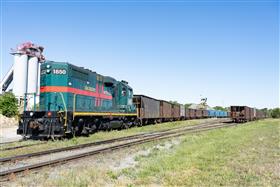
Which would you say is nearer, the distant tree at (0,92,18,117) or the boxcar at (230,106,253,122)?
the distant tree at (0,92,18,117)

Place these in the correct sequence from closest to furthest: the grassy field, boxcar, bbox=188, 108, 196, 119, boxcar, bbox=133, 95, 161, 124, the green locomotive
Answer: the grassy field → the green locomotive → boxcar, bbox=133, 95, 161, 124 → boxcar, bbox=188, 108, 196, 119

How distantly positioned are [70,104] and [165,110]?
24208 millimetres

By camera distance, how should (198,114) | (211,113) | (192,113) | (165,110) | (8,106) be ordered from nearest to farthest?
(8,106)
(165,110)
(192,113)
(198,114)
(211,113)

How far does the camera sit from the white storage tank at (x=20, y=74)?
49938mm

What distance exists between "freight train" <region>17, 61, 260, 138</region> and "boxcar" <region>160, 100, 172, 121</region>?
12.8 m

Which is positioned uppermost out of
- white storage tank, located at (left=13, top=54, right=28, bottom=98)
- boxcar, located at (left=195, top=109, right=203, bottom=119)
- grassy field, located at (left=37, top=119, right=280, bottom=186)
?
white storage tank, located at (left=13, top=54, right=28, bottom=98)

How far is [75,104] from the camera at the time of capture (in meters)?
16.8

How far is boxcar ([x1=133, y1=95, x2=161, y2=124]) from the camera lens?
28691 mm

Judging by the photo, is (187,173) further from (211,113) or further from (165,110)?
(211,113)

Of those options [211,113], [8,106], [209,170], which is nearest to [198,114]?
[211,113]

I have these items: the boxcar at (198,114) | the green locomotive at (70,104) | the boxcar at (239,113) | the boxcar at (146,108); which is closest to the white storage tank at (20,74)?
the boxcar at (146,108)

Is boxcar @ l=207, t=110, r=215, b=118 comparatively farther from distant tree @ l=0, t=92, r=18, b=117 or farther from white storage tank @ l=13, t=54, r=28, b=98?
distant tree @ l=0, t=92, r=18, b=117

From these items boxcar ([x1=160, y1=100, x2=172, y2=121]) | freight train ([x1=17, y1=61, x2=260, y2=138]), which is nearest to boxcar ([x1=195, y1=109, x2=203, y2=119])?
boxcar ([x1=160, y1=100, x2=172, y2=121])

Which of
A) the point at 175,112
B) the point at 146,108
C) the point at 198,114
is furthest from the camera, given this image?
the point at 198,114
